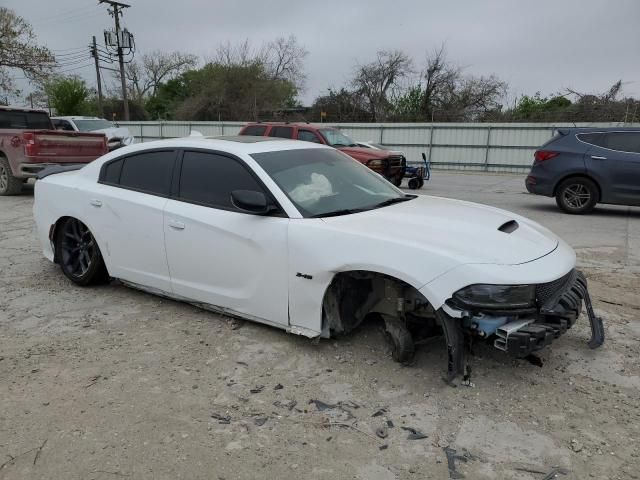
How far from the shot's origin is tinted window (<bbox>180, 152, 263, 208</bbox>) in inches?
155

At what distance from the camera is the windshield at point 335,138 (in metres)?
13.1

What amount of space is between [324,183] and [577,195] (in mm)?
7613

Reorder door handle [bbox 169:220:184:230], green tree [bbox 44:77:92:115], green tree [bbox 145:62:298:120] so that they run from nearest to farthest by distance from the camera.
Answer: door handle [bbox 169:220:184:230] → green tree [bbox 145:62:298:120] → green tree [bbox 44:77:92:115]

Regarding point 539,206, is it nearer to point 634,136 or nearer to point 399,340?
point 634,136

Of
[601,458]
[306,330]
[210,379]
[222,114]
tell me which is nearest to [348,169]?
[306,330]

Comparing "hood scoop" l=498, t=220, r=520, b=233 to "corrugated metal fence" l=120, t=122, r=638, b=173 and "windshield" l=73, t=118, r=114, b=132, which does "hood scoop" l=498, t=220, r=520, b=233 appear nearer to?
"windshield" l=73, t=118, r=114, b=132

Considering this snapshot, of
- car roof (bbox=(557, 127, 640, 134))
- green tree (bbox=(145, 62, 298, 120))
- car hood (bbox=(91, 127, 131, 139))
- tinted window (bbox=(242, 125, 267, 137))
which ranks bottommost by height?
car hood (bbox=(91, 127, 131, 139))

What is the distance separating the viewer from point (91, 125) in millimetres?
18516

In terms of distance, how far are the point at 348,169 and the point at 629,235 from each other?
5702 mm

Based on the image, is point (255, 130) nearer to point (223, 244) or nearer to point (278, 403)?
point (223, 244)

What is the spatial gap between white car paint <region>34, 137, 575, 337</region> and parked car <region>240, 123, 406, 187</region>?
26.2 feet

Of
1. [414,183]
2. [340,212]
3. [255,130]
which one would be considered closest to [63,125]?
[255,130]

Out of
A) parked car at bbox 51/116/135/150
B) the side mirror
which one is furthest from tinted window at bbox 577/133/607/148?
parked car at bbox 51/116/135/150

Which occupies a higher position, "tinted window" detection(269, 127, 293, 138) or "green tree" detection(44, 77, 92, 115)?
"green tree" detection(44, 77, 92, 115)
